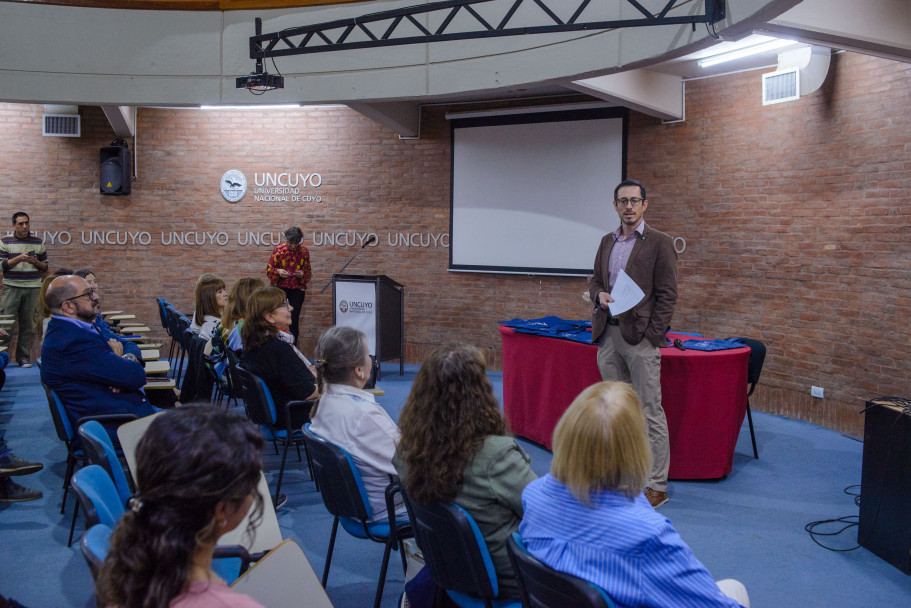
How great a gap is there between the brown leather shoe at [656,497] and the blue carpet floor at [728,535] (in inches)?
2.0

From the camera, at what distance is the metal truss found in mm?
4762

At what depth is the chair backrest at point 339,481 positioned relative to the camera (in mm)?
2707

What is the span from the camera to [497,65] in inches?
267

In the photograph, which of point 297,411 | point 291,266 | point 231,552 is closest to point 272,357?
point 297,411

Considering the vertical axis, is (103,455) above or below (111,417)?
above

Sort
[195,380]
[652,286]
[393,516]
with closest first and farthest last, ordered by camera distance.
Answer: [393,516], [652,286], [195,380]

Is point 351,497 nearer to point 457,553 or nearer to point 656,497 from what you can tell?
point 457,553

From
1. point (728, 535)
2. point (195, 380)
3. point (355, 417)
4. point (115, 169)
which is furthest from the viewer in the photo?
point (115, 169)

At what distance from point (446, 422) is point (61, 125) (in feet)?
29.2

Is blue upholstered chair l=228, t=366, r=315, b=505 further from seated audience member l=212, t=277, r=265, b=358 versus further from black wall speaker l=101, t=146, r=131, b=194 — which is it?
black wall speaker l=101, t=146, r=131, b=194

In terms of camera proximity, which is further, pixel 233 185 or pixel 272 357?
pixel 233 185

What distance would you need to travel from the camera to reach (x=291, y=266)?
8.59 metres

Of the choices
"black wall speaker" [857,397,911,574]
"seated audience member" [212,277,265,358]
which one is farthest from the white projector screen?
"black wall speaker" [857,397,911,574]

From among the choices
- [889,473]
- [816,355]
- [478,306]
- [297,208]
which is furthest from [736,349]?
[297,208]
